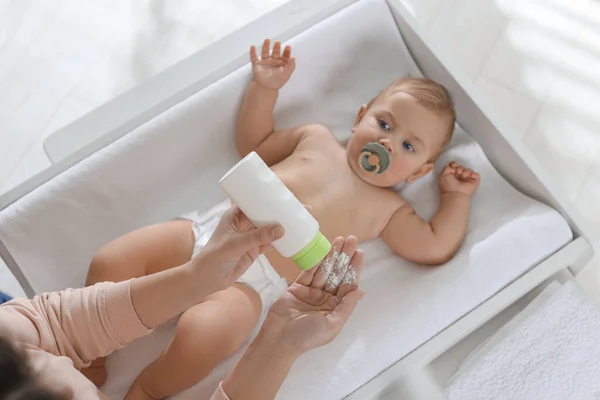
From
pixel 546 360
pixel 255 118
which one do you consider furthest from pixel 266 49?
pixel 546 360

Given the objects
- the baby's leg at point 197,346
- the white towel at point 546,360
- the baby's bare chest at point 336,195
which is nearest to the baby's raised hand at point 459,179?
the baby's bare chest at point 336,195

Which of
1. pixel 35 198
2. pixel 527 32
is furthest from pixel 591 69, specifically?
pixel 35 198

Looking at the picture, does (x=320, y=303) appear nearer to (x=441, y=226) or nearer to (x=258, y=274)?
(x=258, y=274)

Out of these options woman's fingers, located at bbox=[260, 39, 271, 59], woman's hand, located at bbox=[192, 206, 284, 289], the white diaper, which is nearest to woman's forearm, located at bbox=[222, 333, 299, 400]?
woman's hand, located at bbox=[192, 206, 284, 289]

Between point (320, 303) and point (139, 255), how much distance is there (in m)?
0.36

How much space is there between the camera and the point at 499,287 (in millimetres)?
1096

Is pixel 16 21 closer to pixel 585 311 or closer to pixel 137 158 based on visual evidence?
pixel 137 158

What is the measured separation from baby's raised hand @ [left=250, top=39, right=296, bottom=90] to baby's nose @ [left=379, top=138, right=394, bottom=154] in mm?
246

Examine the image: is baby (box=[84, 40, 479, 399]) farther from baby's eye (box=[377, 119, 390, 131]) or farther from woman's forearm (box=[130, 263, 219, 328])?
woman's forearm (box=[130, 263, 219, 328])

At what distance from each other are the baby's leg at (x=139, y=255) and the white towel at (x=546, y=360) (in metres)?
0.55

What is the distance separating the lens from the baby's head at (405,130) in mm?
1139

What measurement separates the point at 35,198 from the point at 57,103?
63 centimetres

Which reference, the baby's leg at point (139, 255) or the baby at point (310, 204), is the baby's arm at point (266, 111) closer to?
the baby at point (310, 204)

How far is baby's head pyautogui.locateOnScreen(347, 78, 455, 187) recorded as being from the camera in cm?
114
